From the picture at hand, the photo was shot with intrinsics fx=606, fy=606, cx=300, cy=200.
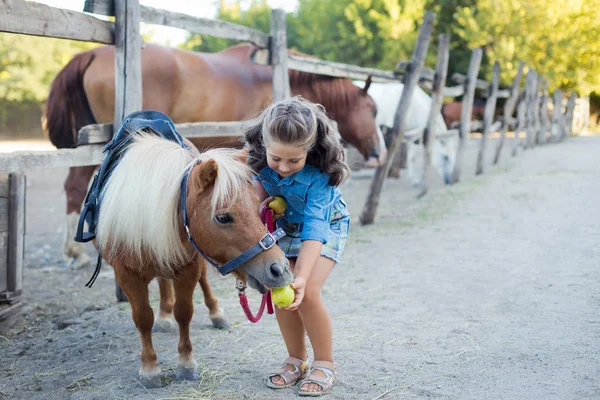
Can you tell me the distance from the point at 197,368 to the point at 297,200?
98 centimetres

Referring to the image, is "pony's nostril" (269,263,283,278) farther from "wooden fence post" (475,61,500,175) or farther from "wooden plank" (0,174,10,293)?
"wooden fence post" (475,61,500,175)

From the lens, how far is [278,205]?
8.36 ft

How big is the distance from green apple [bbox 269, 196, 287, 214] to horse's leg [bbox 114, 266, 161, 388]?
689 millimetres

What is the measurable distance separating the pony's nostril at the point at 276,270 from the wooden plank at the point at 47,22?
1.91 m

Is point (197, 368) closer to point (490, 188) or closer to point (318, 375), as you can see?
Result: point (318, 375)

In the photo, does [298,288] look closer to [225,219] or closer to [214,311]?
[225,219]

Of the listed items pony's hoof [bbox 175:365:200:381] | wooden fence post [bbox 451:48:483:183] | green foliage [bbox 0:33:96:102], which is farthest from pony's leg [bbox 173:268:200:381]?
green foliage [bbox 0:33:96:102]

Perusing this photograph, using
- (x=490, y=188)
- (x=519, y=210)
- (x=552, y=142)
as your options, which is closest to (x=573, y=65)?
(x=552, y=142)

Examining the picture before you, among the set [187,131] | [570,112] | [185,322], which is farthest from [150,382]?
[570,112]

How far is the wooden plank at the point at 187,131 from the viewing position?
377cm

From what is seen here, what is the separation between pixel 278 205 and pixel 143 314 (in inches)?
31.6

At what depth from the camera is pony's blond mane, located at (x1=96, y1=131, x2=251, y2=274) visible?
2.37 metres

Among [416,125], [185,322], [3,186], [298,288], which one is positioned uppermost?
[416,125]

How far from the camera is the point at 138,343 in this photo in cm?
335
